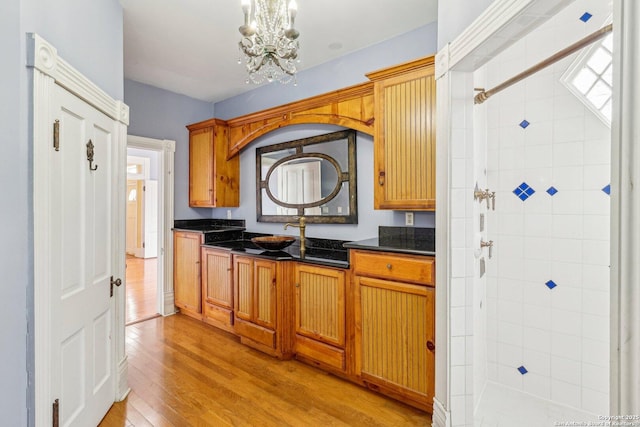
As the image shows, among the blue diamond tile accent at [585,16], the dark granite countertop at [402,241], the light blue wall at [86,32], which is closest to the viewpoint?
the light blue wall at [86,32]

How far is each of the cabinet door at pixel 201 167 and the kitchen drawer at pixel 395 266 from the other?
2426mm

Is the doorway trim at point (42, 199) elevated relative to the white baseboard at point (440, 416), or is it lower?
elevated

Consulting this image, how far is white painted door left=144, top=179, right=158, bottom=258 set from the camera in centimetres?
738

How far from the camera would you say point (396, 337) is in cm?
208

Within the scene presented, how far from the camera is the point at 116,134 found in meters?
2.17

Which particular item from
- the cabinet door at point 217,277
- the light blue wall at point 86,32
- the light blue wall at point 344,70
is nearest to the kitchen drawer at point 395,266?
the cabinet door at point 217,277

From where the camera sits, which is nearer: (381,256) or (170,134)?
(381,256)

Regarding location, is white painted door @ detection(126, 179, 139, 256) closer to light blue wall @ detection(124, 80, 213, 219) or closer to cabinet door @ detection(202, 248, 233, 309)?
light blue wall @ detection(124, 80, 213, 219)

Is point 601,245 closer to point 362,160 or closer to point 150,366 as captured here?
point 362,160

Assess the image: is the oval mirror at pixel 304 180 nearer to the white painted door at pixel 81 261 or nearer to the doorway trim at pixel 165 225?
the doorway trim at pixel 165 225

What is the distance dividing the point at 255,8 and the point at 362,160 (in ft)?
5.00

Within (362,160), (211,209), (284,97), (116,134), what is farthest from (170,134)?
(362,160)

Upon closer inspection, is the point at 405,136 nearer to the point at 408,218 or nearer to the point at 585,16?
the point at 408,218

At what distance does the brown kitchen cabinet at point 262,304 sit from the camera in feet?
8.94
